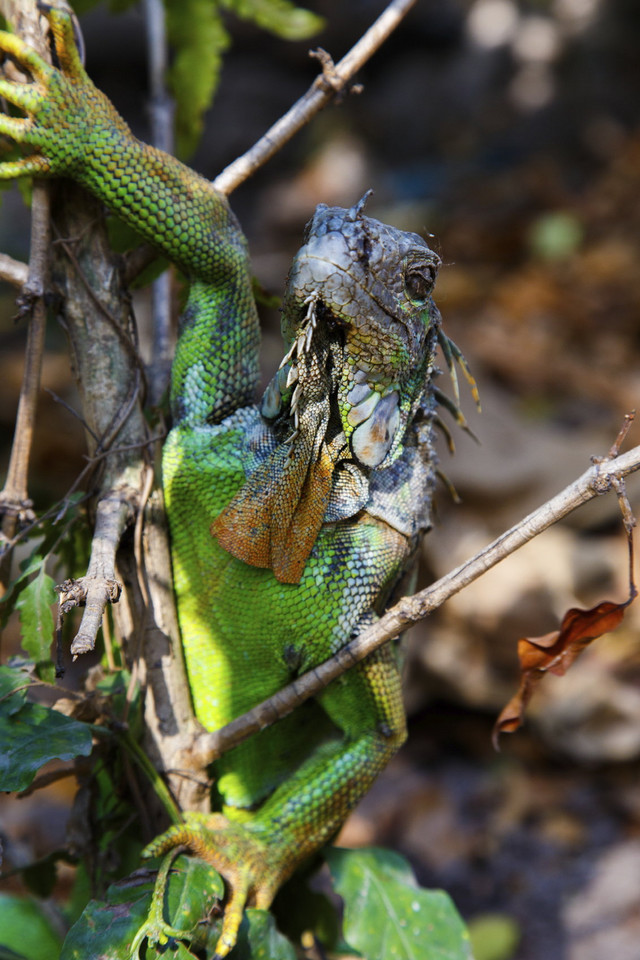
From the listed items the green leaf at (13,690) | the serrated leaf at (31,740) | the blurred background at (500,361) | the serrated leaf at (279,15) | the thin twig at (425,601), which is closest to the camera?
the thin twig at (425,601)

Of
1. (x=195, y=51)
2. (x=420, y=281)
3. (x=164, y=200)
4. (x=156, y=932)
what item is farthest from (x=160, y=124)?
(x=156, y=932)

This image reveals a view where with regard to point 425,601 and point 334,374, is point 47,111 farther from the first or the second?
point 425,601

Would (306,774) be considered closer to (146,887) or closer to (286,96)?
(146,887)

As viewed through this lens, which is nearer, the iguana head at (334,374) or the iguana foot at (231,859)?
the iguana head at (334,374)

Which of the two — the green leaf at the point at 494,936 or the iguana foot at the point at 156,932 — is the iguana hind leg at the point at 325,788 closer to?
the iguana foot at the point at 156,932

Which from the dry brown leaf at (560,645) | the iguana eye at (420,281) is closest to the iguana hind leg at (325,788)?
the dry brown leaf at (560,645)

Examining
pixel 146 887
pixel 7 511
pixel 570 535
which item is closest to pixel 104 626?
pixel 7 511
